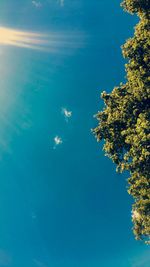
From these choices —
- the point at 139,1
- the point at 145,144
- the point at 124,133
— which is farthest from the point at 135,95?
the point at 139,1

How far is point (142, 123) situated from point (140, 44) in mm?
7409

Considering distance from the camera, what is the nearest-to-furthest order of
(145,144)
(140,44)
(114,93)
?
(145,144) → (140,44) → (114,93)

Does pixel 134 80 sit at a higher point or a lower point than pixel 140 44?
lower

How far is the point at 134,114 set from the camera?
27.4 m

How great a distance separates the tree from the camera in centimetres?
2653

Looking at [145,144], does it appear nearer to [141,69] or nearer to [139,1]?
[141,69]

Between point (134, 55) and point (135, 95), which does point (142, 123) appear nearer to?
point (135, 95)

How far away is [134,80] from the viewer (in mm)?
28406

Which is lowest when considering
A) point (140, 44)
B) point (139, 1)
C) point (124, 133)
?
point (124, 133)

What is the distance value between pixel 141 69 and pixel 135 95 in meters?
2.08

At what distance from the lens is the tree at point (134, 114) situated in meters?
26.5

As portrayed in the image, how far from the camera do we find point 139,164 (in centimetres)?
2641

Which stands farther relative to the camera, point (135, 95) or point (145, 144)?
point (135, 95)

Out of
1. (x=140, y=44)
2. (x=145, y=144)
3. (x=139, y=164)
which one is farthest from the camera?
(x=140, y=44)
